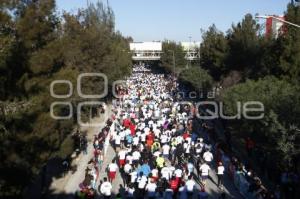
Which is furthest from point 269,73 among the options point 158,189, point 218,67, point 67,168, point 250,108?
point 218,67

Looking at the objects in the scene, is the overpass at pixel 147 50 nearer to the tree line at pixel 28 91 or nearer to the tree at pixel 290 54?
the tree at pixel 290 54

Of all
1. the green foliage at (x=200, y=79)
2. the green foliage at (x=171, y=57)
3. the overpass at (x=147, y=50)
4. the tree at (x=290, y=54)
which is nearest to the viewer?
the tree at (x=290, y=54)

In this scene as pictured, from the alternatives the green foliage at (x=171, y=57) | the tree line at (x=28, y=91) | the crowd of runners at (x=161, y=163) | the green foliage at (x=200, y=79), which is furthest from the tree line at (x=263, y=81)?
the green foliage at (x=171, y=57)

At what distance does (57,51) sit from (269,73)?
17.9m

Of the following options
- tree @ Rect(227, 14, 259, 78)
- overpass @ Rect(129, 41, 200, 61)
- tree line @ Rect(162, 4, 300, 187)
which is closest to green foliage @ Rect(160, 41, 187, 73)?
overpass @ Rect(129, 41, 200, 61)

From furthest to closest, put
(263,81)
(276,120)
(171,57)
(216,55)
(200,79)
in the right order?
(171,57) → (216,55) → (200,79) → (263,81) → (276,120)

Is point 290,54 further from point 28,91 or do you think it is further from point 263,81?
point 28,91

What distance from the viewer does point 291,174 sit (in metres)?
20.7

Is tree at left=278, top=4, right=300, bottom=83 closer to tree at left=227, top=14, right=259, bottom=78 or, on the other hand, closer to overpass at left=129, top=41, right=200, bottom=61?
tree at left=227, top=14, right=259, bottom=78

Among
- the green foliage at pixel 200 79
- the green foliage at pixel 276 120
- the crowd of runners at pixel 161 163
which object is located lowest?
the crowd of runners at pixel 161 163

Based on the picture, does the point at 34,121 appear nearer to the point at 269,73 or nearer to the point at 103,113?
the point at 269,73

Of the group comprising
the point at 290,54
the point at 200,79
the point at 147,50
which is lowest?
the point at 200,79

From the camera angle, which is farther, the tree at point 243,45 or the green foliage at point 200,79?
the green foliage at point 200,79

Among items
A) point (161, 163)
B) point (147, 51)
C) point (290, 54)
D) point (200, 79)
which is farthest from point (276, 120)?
point (147, 51)
